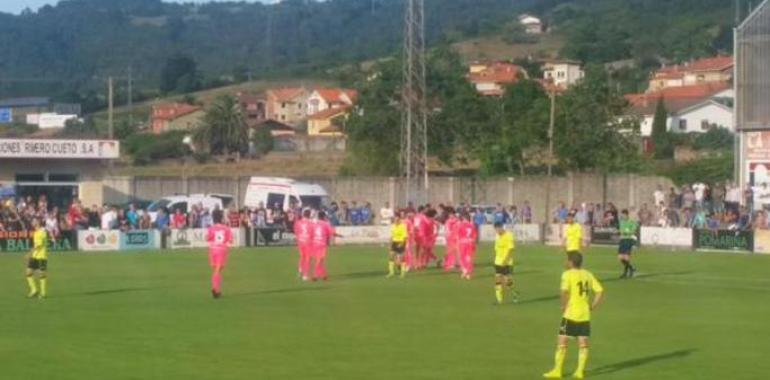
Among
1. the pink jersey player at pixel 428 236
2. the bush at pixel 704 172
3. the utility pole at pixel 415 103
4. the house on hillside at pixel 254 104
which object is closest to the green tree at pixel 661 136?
the bush at pixel 704 172

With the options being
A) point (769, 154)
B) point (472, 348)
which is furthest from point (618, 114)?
point (472, 348)

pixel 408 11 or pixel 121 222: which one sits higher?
pixel 408 11

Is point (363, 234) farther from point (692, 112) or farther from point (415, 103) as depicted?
point (692, 112)

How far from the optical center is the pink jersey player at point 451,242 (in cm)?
4316

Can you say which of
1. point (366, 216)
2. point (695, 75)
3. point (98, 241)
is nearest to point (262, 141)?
point (366, 216)

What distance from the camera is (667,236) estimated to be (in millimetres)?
60000

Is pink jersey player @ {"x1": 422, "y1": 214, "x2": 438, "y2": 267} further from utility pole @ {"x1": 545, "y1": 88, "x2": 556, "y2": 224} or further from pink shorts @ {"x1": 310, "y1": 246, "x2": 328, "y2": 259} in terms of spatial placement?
utility pole @ {"x1": 545, "y1": 88, "x2": 556, "y2": 224}

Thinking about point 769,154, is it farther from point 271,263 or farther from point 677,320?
point 677,320

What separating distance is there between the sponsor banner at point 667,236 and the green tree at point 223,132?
72.2 metres

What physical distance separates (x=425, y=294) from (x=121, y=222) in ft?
86.7

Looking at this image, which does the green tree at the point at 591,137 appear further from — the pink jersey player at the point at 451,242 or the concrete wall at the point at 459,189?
the pink jersey player at the point at 451,242

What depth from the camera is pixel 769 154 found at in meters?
65.6

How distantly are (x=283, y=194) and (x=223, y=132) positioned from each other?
65.8m

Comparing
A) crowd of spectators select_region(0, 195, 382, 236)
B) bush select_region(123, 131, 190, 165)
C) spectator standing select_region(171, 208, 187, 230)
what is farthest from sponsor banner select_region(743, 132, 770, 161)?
bush select_region(123, 131, 190, 165)
